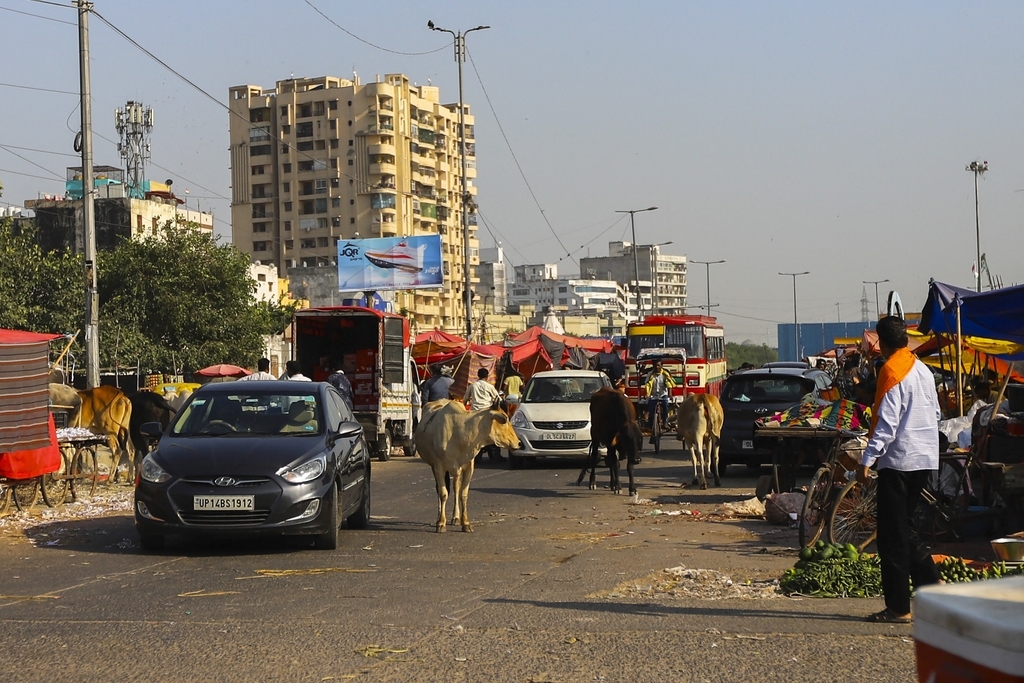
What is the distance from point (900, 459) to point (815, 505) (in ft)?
11.1

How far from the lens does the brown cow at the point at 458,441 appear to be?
13500mm

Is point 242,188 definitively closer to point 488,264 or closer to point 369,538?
point 488,264

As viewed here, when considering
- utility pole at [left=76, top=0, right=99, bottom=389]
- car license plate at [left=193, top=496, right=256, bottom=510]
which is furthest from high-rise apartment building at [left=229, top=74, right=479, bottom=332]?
car license plate at [left=193, top=496, right=256, bottom=510]

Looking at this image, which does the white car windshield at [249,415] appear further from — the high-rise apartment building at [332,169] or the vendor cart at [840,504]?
the high-rise apartment building at [332,169]

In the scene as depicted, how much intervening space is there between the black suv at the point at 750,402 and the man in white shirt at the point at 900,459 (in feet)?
41.9

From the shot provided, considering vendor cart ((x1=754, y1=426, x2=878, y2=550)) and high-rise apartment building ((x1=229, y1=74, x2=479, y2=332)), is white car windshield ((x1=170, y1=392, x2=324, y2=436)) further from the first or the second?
high-rise apartment building ((x1=229, y1=74, x2=479, y2=332))

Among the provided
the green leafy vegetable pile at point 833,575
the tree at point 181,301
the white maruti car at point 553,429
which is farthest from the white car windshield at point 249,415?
the tree at point 181,301

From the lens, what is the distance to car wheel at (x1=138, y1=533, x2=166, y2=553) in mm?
11641

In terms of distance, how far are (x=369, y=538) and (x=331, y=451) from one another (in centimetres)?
126

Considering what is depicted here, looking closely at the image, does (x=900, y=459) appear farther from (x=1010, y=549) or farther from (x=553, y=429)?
(x=553, y=429)

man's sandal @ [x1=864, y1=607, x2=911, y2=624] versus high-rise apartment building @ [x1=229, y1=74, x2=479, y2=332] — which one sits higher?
high-rise apartment building @ [x1=229, y1=74, x2=479, y2=332]

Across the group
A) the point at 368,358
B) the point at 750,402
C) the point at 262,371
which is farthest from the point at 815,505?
the point at 368,358

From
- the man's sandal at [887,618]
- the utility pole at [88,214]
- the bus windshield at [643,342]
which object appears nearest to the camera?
the man's sandal at [887,618]

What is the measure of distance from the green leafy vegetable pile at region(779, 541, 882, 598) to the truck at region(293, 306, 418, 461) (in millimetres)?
17683
